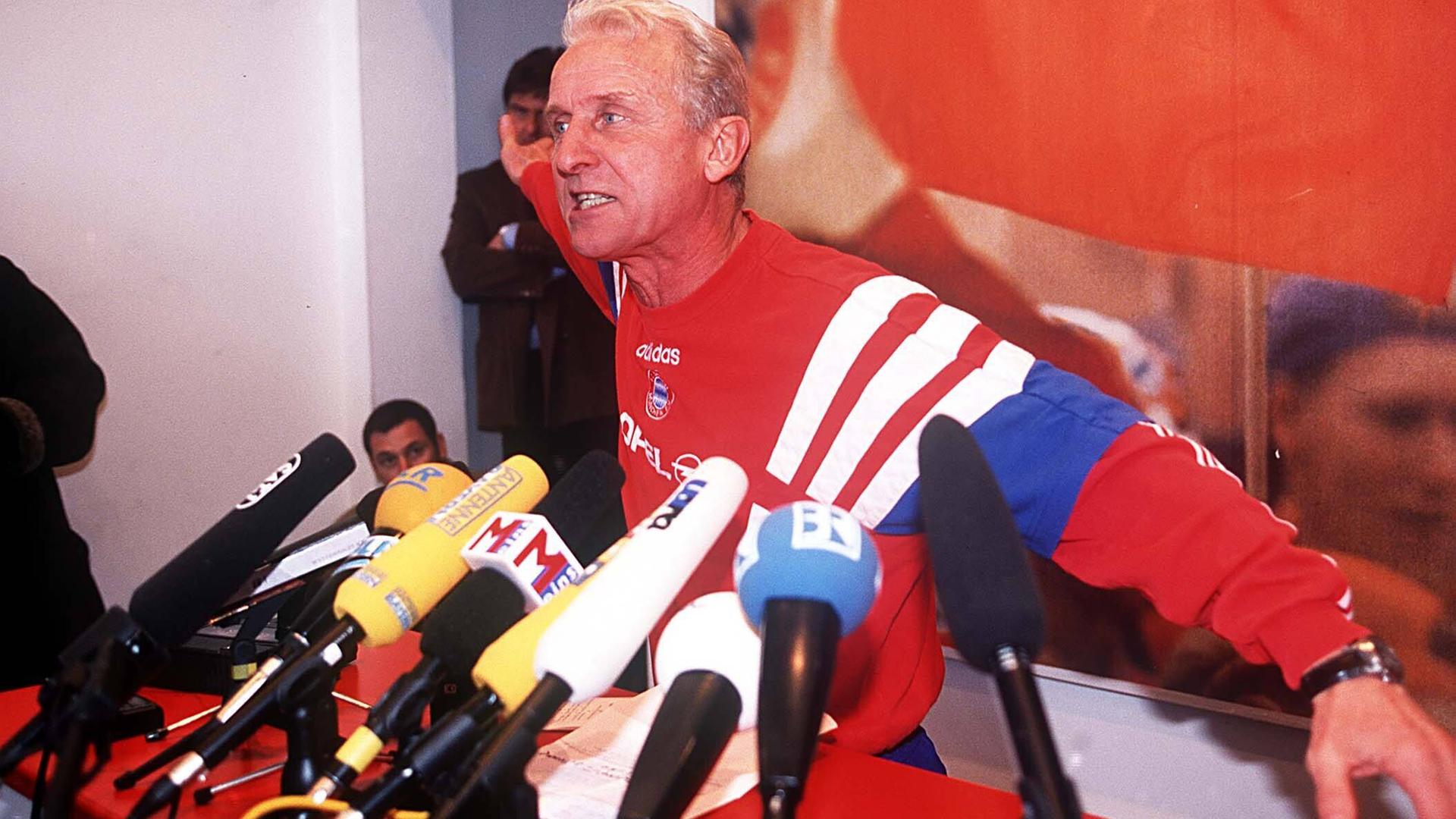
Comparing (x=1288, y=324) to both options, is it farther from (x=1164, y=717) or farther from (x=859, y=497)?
(x=859, y=497)

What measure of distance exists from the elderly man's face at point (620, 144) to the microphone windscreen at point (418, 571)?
2.21 ft

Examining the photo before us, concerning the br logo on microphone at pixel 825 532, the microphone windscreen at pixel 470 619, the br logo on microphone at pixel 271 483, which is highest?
the br logo on microphone at pixel 825 532

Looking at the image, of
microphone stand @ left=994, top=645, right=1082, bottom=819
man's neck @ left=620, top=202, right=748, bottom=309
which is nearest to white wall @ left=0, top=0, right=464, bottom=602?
man's neck @ left=620, top=202, right=748, bottom=309

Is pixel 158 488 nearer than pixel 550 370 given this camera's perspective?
Yes

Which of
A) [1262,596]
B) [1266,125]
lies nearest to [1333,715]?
[1262,596]

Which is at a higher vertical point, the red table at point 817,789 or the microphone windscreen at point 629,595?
the microphone windscreen at point 629,595

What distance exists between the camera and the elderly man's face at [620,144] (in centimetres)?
160

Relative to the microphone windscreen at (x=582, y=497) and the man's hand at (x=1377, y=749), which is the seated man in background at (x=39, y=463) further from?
the man's hand at (x=1377, y=749)

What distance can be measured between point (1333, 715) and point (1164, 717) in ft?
4.90

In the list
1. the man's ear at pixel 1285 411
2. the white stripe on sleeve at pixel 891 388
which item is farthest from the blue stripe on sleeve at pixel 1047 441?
the man's ear at pixel 1285 411

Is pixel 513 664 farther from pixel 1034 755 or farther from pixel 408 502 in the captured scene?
pixel 408 502

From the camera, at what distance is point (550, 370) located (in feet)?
12.5

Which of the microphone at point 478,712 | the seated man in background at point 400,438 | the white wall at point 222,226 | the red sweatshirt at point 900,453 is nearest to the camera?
the microphone at point 478,712

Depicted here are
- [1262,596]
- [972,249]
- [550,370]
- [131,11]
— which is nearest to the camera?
[1262,596]
